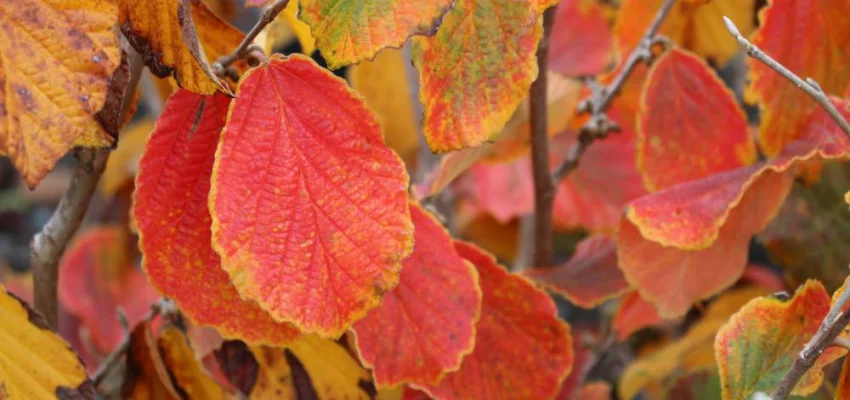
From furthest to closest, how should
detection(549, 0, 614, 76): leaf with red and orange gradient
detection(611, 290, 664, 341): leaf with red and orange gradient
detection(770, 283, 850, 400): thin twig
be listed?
detection(549, 0, 614, 76): leaf with red and orange gradient → detection(611, 290, 664, 341): leaf with red and orange gradient → detection(770, 283, 850, 400): thin twig

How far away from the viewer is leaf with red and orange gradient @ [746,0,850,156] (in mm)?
650

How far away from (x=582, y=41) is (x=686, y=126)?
439 millimetres

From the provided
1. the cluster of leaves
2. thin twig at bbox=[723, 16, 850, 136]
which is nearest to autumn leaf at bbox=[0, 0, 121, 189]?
the cluster of leaves

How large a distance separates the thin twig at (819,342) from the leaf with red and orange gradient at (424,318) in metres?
0.20

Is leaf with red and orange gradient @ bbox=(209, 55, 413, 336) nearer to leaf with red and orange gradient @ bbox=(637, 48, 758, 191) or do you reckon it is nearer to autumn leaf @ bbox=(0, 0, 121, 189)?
autumn leaf @ bbox=(0, 0, 121, 189)

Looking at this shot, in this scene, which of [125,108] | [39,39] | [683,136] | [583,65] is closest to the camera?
[39,39]

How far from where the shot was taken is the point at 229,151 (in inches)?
19.1


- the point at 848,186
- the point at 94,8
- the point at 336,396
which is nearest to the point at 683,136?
the point at 848,186

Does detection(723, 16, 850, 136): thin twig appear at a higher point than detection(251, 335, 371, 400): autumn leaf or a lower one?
higher

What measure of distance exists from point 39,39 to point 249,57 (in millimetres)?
118

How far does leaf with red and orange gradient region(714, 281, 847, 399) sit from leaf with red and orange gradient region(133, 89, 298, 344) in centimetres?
28

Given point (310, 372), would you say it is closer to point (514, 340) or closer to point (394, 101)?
point (514, 340)

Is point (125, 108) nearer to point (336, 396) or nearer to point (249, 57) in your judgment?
point (249, 57)

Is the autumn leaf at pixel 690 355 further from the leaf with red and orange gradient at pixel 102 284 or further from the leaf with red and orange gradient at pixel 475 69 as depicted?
the leaf with red and orange gradient at pixel 102 284
